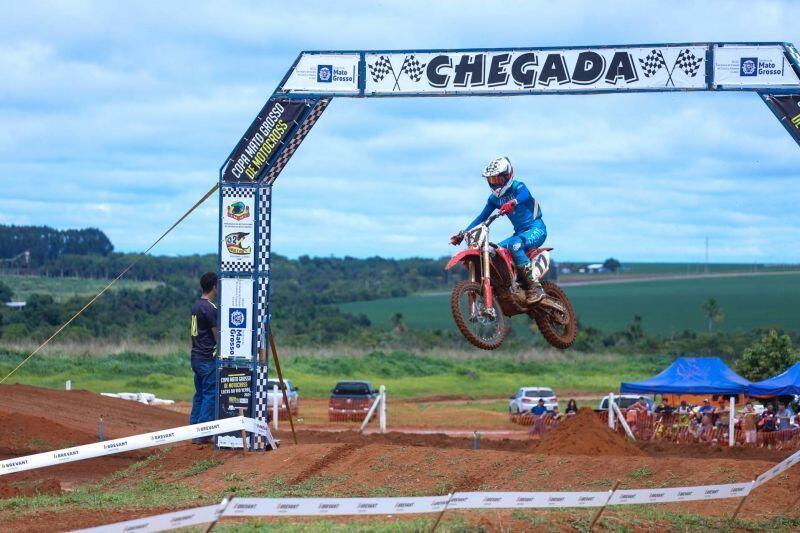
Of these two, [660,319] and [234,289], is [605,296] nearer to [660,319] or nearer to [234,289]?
[660,319]

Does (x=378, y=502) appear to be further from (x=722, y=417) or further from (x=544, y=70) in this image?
(x=722, y=417)

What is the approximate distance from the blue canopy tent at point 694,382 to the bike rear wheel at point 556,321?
17.8 meters

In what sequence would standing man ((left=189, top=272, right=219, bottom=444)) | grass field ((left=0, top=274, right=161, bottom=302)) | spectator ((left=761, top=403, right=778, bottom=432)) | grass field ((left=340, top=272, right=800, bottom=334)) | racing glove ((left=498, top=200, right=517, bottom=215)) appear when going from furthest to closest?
1. grass field ((left=340, top=272, right=800, bottom=334))
2. grass field ((left=0, top=274, right=161, bottom=302))
3. spectator ((left=761, top=403, right=778, bottom=432))
4. standing man ((left=189, top=272, right=219, bottom=444))
5. racing glove ((left=498, top=200, right=517, bottom=215))

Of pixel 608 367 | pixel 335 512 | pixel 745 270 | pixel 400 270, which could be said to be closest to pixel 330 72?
pixel 335 512

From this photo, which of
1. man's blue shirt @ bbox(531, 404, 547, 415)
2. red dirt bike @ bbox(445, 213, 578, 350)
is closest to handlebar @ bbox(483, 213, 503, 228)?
red dirt bike @ bbox(445, 213, 578, 350)

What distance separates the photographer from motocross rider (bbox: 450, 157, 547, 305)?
15094 millimetres

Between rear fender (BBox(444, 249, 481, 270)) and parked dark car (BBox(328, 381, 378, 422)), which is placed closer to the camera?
rear fender (BBox(444, 249, 481, 270))

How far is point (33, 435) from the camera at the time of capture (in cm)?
2209

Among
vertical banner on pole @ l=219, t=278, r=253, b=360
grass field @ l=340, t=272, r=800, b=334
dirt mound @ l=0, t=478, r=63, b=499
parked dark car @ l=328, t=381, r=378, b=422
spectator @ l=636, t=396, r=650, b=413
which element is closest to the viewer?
dirt mound @ l=0, t=478, r=63, b=499

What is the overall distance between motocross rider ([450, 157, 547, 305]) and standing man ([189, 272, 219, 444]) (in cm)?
555

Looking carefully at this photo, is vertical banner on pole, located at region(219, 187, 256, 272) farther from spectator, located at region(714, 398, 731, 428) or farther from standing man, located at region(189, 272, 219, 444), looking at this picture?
spectator, located at region(714, 398, 731, 428)

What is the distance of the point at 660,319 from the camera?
365 feet

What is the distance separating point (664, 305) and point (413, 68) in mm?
111999

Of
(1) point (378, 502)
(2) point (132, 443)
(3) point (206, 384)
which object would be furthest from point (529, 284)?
(3) point (206, 384)
